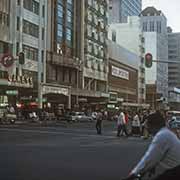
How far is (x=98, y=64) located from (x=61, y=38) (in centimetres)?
2043

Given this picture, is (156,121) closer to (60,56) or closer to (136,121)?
(136,121)

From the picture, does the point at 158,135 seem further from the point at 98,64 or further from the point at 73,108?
the point at 98,64

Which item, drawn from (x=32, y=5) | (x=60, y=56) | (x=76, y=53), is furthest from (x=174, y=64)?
(x=32, y=5)

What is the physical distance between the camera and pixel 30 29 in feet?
230

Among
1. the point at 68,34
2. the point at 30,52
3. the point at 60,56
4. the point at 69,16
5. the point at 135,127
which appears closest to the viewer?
the point at 135,127

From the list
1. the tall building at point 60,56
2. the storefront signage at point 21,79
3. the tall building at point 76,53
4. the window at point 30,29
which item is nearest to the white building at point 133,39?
the tall building at point 76,53

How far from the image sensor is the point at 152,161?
5051 mm

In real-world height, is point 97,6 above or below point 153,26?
below

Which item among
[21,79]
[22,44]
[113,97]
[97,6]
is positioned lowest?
[113,97]

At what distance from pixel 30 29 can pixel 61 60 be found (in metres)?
9.94

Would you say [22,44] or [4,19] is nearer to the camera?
[4,19]

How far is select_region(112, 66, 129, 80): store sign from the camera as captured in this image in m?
113

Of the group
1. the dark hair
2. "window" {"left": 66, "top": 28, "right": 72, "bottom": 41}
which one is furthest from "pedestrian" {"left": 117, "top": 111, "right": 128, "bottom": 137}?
"window" {"left": 66, "top": 28, "right": 72, "bottom": 41}

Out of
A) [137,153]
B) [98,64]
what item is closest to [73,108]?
[98,64]
